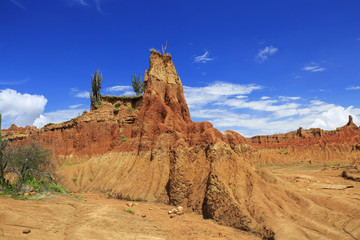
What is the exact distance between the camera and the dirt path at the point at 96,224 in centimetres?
1005

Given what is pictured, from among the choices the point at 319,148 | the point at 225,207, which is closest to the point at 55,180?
the point at 225,207

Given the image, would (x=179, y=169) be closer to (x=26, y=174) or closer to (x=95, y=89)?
(x=26, y=174)

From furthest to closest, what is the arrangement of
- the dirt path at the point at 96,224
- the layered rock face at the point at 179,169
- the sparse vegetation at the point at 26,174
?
the sparse vegetation at the point at 26,174 < the layered rock face at the point at 179,169 < the dirt path at the point at 96,224

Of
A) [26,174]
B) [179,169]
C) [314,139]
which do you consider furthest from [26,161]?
[314,139]

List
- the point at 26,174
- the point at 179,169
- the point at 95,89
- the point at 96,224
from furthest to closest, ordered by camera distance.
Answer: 1. the point at 95,89
2. the point at 179,169
3. the point at 26,174
4. the point at 96,224

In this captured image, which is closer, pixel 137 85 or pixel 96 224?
pixel 96 224

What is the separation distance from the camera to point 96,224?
1166 cm

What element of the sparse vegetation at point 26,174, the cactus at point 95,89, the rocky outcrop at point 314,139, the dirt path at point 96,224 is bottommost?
the dirt path at point 96,224

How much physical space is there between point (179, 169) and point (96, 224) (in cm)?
693

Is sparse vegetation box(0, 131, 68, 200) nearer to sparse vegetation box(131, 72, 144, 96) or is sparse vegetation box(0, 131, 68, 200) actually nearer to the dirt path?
the dirt path

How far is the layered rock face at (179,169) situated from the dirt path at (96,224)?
1413mm

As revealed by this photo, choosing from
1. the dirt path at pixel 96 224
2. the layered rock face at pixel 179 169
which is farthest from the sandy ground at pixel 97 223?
the layered rock face at pixel 179 169

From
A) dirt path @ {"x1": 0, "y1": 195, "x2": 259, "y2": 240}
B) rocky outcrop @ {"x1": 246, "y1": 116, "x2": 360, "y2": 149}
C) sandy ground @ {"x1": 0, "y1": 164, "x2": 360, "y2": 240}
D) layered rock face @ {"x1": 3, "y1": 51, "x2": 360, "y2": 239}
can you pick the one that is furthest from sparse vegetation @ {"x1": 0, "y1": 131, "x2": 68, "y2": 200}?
rocky outcrop @ {"x1": 246, "y1": 116, "x2": 360, "y2": 149}

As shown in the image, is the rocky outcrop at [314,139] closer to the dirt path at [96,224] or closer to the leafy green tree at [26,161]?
the dirt path at [96,224]
